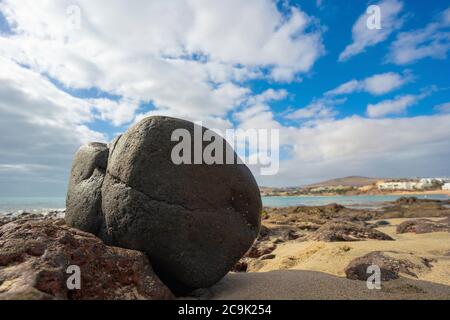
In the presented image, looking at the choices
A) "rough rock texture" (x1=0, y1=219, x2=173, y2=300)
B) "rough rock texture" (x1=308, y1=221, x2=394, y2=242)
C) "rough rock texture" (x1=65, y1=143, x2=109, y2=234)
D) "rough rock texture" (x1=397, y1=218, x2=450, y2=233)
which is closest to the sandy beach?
"rough rock texture" (x1=0, y1=219, x2=173, y2=300)

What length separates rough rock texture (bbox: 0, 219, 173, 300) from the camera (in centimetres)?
293

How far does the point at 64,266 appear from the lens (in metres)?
3.23

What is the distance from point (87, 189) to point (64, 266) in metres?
1.80

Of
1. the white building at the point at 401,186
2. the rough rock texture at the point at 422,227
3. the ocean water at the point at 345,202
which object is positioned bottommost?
the ocean water at the point at 345,202

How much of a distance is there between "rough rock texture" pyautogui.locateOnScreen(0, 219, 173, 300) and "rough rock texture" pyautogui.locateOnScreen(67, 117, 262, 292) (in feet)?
1.25

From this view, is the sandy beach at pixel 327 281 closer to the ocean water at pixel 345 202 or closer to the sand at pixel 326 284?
the sand at pixel 326 284

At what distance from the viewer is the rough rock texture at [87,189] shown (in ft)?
15.4

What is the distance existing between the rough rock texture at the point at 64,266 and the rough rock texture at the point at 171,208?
382mm

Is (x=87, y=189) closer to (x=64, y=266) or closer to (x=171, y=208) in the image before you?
(x=171, y=208)

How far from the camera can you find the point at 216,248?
430cm

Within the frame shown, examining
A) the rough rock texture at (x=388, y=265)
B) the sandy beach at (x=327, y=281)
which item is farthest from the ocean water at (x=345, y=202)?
the rough rock texture at (x=388, y=265)

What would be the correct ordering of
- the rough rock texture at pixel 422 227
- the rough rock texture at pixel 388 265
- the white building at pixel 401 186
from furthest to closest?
the white building at pixel 401 186 < the rough rock texture at pixel 422 227 < the rough rock texture at pixel 388 265

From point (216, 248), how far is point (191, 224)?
1.67 ft
